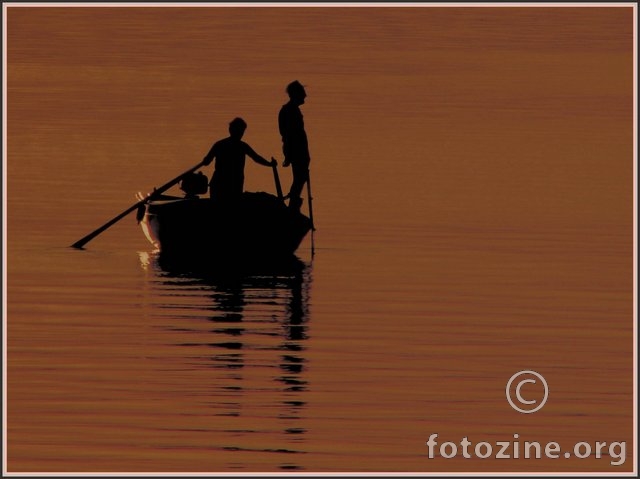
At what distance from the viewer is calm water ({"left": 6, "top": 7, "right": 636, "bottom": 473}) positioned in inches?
702

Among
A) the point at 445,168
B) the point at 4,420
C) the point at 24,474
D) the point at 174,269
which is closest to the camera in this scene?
the point at 24,474

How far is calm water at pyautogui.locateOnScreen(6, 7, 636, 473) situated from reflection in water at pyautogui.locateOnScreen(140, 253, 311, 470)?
4 cm

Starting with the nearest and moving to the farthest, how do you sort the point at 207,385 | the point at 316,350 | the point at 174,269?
the point at 207,385 → the point at 316,350 → the point at 174,269

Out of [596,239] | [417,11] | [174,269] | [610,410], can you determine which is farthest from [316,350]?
[417,11]

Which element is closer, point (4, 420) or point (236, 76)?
point (4, 420)

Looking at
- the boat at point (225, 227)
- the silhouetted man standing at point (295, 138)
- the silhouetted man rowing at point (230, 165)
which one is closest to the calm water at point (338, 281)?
the boat at point (225, 227)

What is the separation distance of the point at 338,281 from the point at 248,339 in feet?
15.2

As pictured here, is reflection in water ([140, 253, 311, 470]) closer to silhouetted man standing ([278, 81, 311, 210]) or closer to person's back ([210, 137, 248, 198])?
person's back ([210, 137, 248, 198])

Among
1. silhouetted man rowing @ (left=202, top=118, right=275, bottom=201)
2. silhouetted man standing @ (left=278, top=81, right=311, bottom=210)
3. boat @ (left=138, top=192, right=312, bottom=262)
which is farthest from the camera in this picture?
silhouetted man standing @ (left=278, top=81, right=311, bottom=210)

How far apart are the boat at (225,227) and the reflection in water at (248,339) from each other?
0.95 feet

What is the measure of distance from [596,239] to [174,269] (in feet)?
20.1

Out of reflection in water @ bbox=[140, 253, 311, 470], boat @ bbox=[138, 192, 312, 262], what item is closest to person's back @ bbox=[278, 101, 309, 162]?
boat @ bbox=[138, 192, 312, 262]

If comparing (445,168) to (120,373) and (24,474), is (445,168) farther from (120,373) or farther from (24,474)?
(24,474)

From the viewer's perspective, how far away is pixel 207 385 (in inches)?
752
